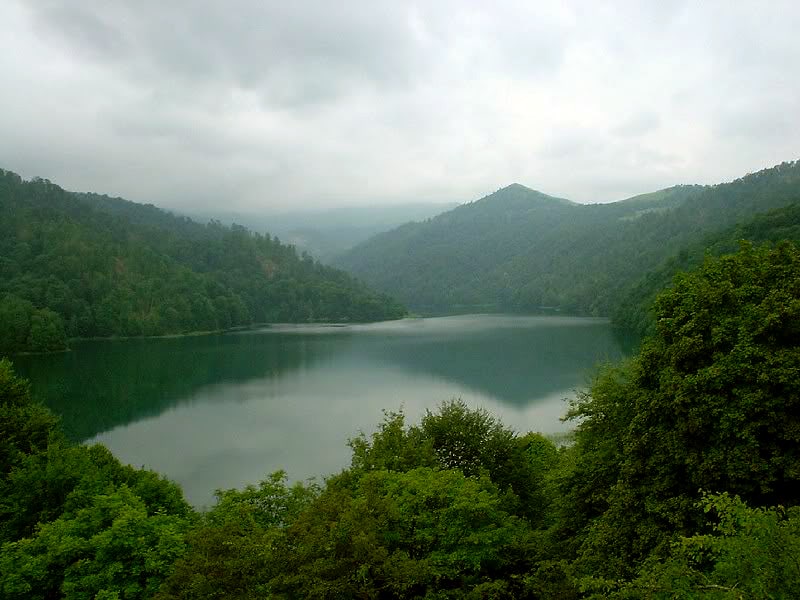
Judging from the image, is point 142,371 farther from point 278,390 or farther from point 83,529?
point 83,529

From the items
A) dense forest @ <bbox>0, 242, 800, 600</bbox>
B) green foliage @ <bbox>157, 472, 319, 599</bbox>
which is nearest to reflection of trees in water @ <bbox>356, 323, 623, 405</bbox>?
dense forest @ <bbox>0, 242, 800, 600</bbox>

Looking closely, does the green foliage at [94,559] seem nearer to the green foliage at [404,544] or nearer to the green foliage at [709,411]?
the green foliage at [404,544]

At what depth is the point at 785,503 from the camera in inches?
387

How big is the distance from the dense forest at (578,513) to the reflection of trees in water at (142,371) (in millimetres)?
26927

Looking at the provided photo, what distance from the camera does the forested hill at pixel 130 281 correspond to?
3642 inches

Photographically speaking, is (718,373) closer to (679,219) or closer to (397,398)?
(397,398)

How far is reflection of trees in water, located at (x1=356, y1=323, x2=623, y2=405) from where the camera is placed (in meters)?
50.4

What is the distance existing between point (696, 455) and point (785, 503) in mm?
1541

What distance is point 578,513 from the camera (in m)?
13.5

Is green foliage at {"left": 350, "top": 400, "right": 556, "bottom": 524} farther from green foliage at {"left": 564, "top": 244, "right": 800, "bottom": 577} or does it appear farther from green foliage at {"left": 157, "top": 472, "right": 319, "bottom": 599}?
green foliage at {"left": 157, "top": 472, "right": 319, "bottom": 599}

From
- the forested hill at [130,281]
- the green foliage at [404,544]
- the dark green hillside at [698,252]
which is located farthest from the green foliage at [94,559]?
the forested hill at [130,281]

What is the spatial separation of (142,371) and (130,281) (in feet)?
200

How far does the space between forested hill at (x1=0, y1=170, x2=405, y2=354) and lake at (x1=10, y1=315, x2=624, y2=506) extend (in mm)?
8279

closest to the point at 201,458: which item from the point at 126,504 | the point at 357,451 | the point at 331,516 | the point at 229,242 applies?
the point at 357,451
